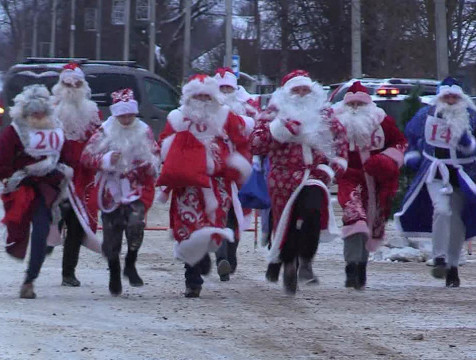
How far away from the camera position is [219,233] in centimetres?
1069

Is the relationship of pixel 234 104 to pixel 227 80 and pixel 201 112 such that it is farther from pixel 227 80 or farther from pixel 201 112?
pixel 201 112

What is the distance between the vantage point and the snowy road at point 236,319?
8.30 m

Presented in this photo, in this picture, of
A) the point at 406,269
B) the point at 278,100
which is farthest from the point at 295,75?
the point at 406,269

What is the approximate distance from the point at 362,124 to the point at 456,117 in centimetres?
81

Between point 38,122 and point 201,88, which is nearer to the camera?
point 38,122

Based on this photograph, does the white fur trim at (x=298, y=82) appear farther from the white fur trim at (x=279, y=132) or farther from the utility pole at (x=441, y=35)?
the utility pole at (x=441, y=35)

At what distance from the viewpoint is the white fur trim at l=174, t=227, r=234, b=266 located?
1059 centimetres

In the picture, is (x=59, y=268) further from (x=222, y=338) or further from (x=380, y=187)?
(x=222, y=338)

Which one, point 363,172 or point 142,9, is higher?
point 142,9

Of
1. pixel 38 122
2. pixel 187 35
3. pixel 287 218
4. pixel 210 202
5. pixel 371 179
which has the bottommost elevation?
pixel 287 218

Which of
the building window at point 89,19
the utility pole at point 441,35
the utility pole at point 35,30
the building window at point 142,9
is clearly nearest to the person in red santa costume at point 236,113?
the utility pole at point 441,35

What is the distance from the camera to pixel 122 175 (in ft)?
34.9

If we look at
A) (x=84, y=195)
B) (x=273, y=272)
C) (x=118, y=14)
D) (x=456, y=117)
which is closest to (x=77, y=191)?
(x=84, y=195)

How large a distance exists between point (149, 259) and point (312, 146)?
11.0 feet
